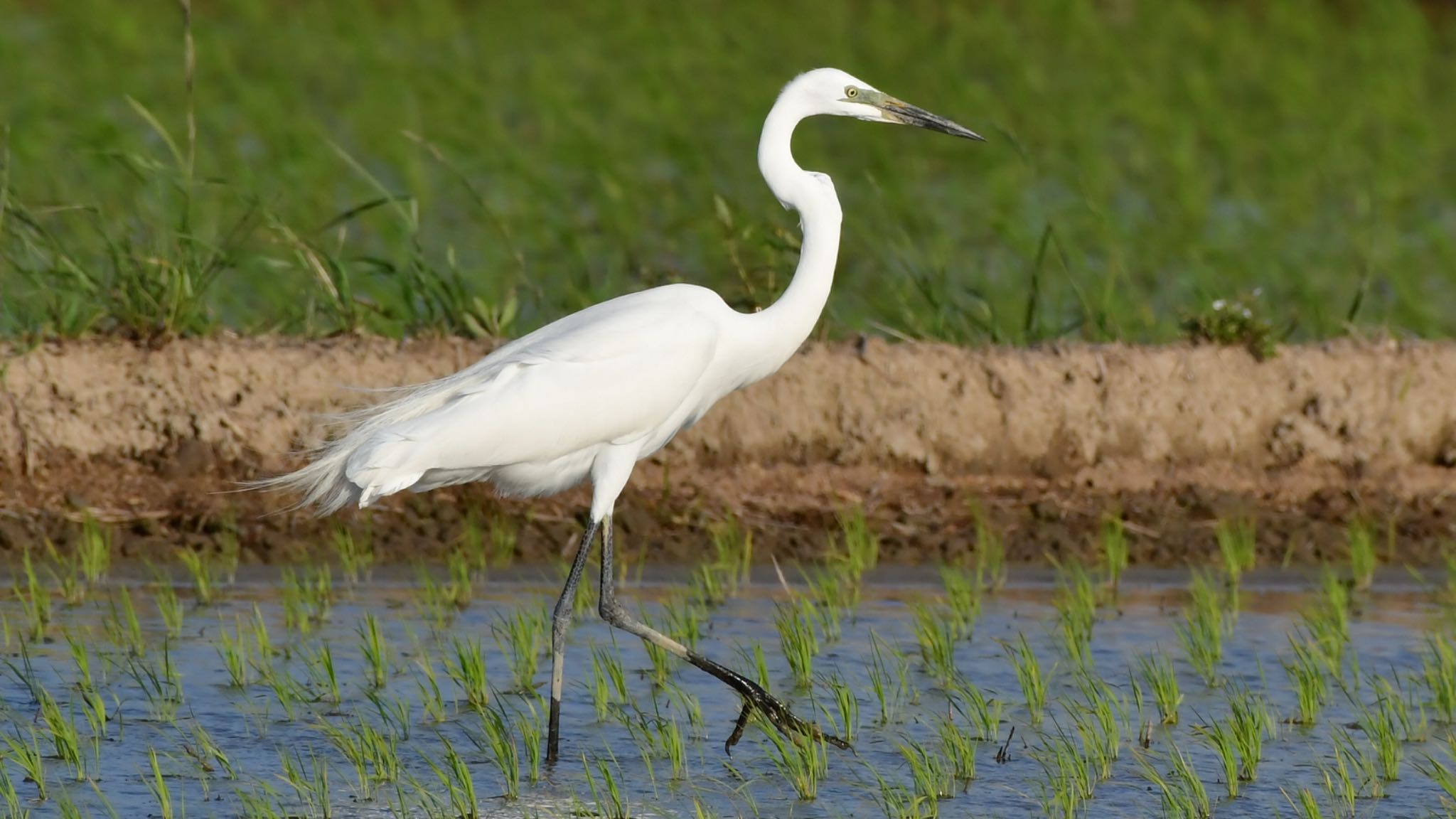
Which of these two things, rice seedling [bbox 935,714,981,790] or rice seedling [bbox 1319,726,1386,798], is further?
rice seedling [bbox 935,714,981,790]

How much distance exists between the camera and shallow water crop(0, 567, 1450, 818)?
4926 millimetres

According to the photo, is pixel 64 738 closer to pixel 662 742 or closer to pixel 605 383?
pixel 662 742

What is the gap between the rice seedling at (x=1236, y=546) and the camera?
7.39 metres

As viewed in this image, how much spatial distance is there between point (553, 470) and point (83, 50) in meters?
12.0

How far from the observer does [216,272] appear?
799 centimetres

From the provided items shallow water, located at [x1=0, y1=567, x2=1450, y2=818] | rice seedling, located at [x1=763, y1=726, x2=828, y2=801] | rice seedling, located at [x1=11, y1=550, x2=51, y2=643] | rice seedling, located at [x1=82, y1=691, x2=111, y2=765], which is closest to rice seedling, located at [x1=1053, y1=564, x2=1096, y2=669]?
shallow water, located at [x1=0, y1=567, x2=1450, y2=818]

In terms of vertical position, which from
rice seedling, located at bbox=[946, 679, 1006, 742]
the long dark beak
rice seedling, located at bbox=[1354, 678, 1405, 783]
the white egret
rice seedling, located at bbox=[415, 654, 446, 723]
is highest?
the long dark beak

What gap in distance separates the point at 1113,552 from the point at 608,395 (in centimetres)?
245

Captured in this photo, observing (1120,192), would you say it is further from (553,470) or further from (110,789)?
(110,789)

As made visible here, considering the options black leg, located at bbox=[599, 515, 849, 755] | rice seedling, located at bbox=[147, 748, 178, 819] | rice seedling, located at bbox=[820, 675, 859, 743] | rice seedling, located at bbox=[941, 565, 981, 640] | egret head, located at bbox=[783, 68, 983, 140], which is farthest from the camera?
rice seedling, located at bbox=[941, 565, 981, 640]

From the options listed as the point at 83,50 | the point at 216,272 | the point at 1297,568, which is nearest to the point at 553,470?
the point at 216,272

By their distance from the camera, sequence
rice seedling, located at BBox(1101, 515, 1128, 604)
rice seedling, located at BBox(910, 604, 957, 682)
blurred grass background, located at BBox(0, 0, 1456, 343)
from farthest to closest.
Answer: blurred grass background, located at BBox(0, 0, 1456, 343) → rice seedling, located at BBox(1101, 515, 1128, 604) → rice seedling, located at BBox(910, 604, 957, 682)

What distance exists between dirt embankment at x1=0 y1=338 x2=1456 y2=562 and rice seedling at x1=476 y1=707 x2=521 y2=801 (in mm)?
2337

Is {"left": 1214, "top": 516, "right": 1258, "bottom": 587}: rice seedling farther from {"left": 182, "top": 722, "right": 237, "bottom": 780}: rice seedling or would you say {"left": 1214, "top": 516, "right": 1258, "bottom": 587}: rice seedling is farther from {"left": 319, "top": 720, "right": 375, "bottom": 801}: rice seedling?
{"left": 182, "top": 722, "right": 237, "bottom": 780}: rice seedling
